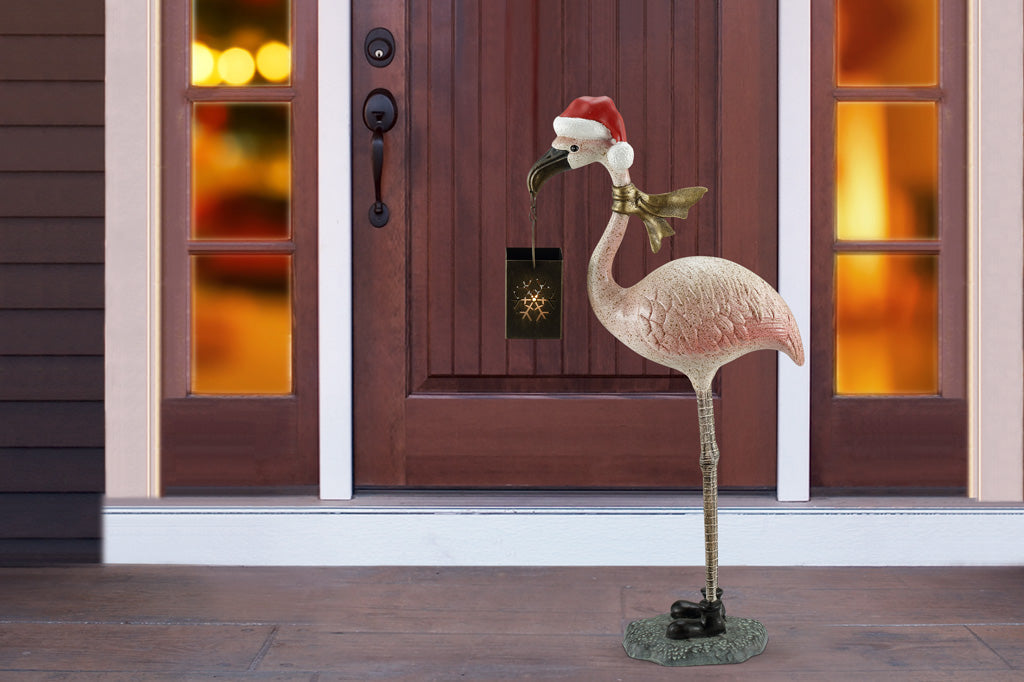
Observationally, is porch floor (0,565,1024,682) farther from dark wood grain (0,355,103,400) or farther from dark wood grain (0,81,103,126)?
dark wood grain (0,81,103,126)

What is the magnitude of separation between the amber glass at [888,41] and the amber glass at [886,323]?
432 millimetres

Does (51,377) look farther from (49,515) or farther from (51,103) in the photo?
(51,103)

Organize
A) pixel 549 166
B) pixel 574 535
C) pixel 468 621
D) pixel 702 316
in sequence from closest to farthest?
pixel 702 316 → pixel 549 166 → pixel 468 621 → pixel 574 535

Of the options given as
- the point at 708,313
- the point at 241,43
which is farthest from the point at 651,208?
the point at 241,43

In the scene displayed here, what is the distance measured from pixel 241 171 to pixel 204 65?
27 centimetres

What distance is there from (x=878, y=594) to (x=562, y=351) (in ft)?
2.86

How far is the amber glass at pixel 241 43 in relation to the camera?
7.32 ft

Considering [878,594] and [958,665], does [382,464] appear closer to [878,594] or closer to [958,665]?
[878,594]

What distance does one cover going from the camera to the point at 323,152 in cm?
219

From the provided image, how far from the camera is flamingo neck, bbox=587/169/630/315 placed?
62.6 inches

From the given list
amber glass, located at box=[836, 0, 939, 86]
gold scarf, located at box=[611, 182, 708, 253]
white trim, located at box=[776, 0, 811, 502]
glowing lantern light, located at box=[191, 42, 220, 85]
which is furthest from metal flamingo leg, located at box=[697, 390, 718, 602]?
glowing lantern light, located at box=[191, 42, 220, 85]

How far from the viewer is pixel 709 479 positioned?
158 cm

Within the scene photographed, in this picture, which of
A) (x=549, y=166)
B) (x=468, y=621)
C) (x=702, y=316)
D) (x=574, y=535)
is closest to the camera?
(x=702, y=316)

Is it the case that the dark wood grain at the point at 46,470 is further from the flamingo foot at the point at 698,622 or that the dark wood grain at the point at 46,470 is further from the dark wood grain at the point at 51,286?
the flamingo foot at the point at 698,622
